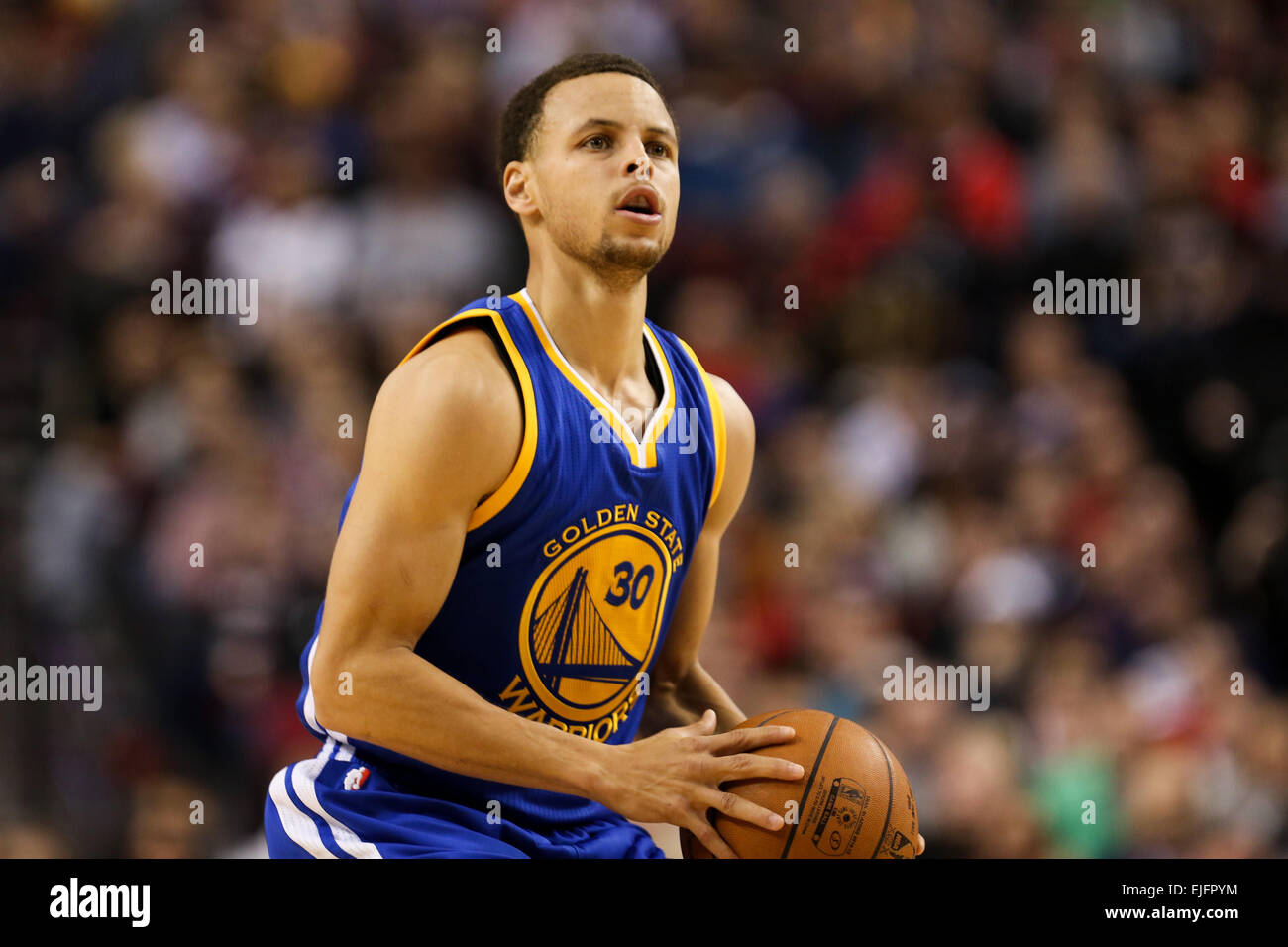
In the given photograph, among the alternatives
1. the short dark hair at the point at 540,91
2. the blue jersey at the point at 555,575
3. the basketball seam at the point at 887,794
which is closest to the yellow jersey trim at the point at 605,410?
the blue jersey at the point at 555,575

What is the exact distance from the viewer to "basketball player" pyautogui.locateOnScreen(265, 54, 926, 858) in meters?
2.70

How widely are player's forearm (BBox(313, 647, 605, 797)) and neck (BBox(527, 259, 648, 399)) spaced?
0.75 metres

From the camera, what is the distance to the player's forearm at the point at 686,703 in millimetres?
3379

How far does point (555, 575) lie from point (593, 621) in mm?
139

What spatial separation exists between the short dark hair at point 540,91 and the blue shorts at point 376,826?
1356 mm

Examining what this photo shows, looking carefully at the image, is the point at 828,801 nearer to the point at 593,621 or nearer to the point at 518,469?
the point at 593,621

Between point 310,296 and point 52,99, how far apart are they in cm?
185

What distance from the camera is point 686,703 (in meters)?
3.42
